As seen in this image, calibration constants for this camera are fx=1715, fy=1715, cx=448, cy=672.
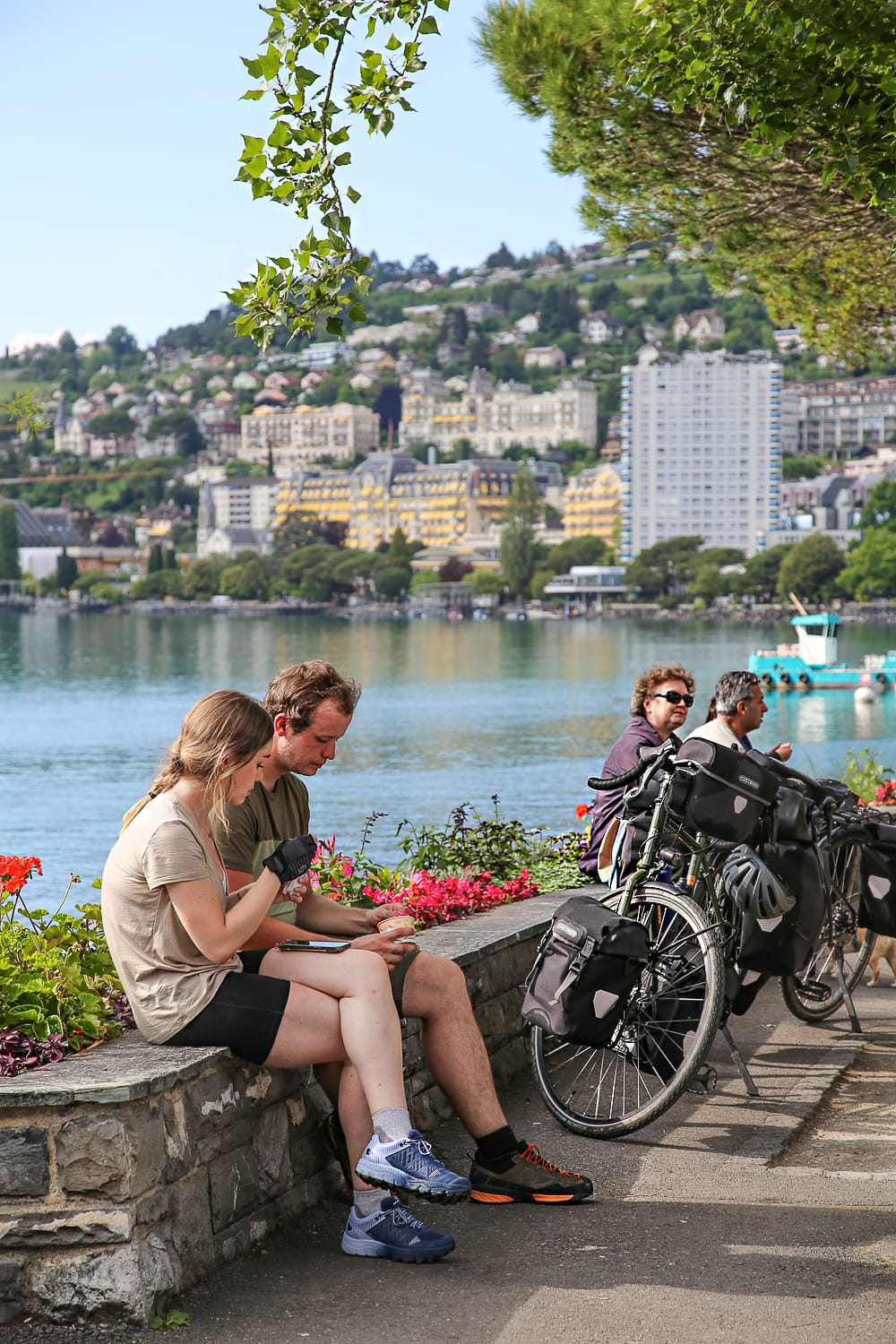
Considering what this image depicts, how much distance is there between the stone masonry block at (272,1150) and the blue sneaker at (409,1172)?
21cm

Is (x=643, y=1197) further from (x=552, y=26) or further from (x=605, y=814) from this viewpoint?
(x=552, y=26)

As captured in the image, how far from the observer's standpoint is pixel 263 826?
13.0 ft

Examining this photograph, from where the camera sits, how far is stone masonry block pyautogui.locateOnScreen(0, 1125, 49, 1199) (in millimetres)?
3020

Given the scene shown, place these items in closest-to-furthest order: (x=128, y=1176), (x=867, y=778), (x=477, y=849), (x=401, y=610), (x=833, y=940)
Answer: (x=128, y=1176) → (x=833, y=940) → (x=477, y=849) → (x=867, y=778) → (x=401, y=610)

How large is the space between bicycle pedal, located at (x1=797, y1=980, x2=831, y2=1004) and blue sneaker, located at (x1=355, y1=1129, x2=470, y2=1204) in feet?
8.12

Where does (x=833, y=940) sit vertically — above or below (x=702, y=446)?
below

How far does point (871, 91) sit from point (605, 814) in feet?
7.43

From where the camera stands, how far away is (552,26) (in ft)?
26.3

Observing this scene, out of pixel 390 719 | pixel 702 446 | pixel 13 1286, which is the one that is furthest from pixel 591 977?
pixel 702 446

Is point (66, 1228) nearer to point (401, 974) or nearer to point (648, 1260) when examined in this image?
point (401, 974)

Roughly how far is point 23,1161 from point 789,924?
2.31 m

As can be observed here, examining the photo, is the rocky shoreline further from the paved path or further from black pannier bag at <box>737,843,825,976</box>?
the paved path

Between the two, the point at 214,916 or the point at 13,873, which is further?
the point at 13,873

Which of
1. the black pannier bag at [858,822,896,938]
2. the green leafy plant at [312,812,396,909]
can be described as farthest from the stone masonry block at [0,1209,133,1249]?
the black pannier bag at [858,822,896,938]
